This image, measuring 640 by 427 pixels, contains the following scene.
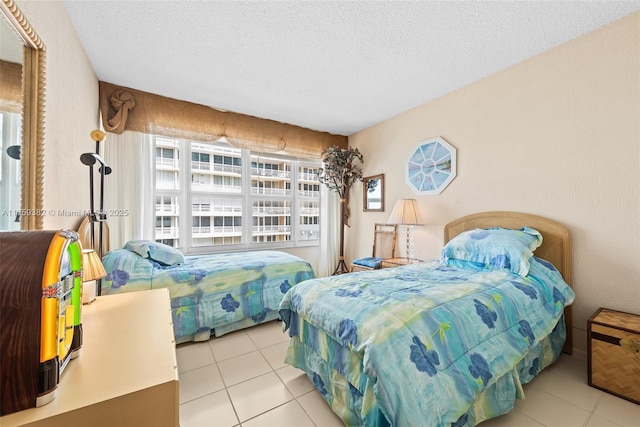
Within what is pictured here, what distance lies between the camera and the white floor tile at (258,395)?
5.17ft

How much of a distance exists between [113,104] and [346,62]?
2457 mm

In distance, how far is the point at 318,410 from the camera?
1.58 metres

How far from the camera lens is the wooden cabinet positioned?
631 millimetres

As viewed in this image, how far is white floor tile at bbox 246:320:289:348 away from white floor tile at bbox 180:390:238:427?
2.30 feet

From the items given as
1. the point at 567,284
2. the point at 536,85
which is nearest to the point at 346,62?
the point at 536,85

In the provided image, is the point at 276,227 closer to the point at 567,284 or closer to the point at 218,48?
the point at 218,48

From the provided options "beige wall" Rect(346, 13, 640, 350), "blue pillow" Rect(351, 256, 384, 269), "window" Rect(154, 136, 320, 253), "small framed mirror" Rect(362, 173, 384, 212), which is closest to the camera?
"beige wall" Rect(346, 13, 640, 350)

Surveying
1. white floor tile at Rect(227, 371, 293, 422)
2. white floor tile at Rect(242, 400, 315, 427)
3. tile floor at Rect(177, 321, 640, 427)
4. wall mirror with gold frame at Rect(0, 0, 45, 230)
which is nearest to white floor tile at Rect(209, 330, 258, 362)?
tile floor at Rect(177, 321, 640, 427)

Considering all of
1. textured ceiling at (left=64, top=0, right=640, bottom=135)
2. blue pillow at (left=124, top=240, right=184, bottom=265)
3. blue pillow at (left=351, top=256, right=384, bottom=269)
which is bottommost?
blue pillow at (left=351, top=256, right=384, bottom=269)

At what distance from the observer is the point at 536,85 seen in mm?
2309

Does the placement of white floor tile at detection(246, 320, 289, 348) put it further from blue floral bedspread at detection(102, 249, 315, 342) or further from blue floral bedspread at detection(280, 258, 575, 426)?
blue floral bedspread at detection(280, 258, 575, 426)

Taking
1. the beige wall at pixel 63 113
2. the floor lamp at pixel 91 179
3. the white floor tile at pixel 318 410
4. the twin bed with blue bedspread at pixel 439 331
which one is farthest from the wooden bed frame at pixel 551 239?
the beige wall at pixel 63 113

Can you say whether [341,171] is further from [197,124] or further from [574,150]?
[574,150]

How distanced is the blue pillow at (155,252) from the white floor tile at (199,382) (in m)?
1.07
